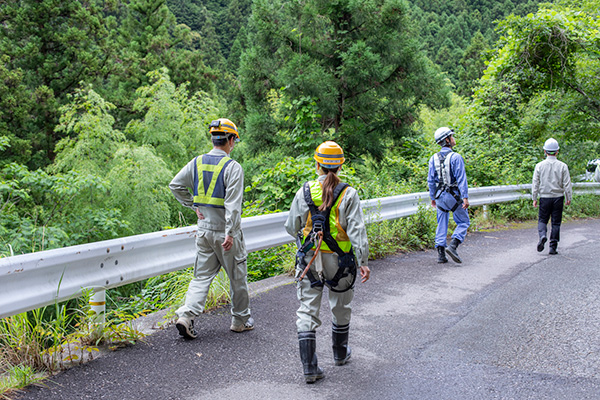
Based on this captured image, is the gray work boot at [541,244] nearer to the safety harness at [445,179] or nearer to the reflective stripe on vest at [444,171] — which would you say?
the safety harness at [445,179]

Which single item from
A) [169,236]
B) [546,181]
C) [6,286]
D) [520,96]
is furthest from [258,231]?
[520,96]

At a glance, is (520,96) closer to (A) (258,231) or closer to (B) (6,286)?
(A) (258,231)

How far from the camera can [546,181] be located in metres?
9.31

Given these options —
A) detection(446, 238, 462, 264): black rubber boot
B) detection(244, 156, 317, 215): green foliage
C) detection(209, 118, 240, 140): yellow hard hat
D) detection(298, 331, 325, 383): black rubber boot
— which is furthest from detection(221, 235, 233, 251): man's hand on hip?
detection(446, 238, 462, 264): black rubber boot

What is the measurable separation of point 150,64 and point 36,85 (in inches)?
349

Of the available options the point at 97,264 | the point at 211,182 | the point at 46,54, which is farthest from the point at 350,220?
the point at 46,54

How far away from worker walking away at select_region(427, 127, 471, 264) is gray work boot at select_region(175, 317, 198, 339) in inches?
185

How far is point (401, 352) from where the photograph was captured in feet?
14.7

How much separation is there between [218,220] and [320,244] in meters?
1.21

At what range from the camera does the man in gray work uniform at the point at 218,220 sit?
4688 mm

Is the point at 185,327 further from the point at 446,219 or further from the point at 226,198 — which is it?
the point at 446,219

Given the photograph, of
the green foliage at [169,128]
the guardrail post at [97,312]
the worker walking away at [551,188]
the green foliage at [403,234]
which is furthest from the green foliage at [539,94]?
the guardrail post at [97,312]

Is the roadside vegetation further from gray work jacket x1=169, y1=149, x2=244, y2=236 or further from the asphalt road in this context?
gray work jacket x1=169, y1=149, x2=244, y2=236

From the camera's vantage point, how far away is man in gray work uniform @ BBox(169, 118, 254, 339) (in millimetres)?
4688
